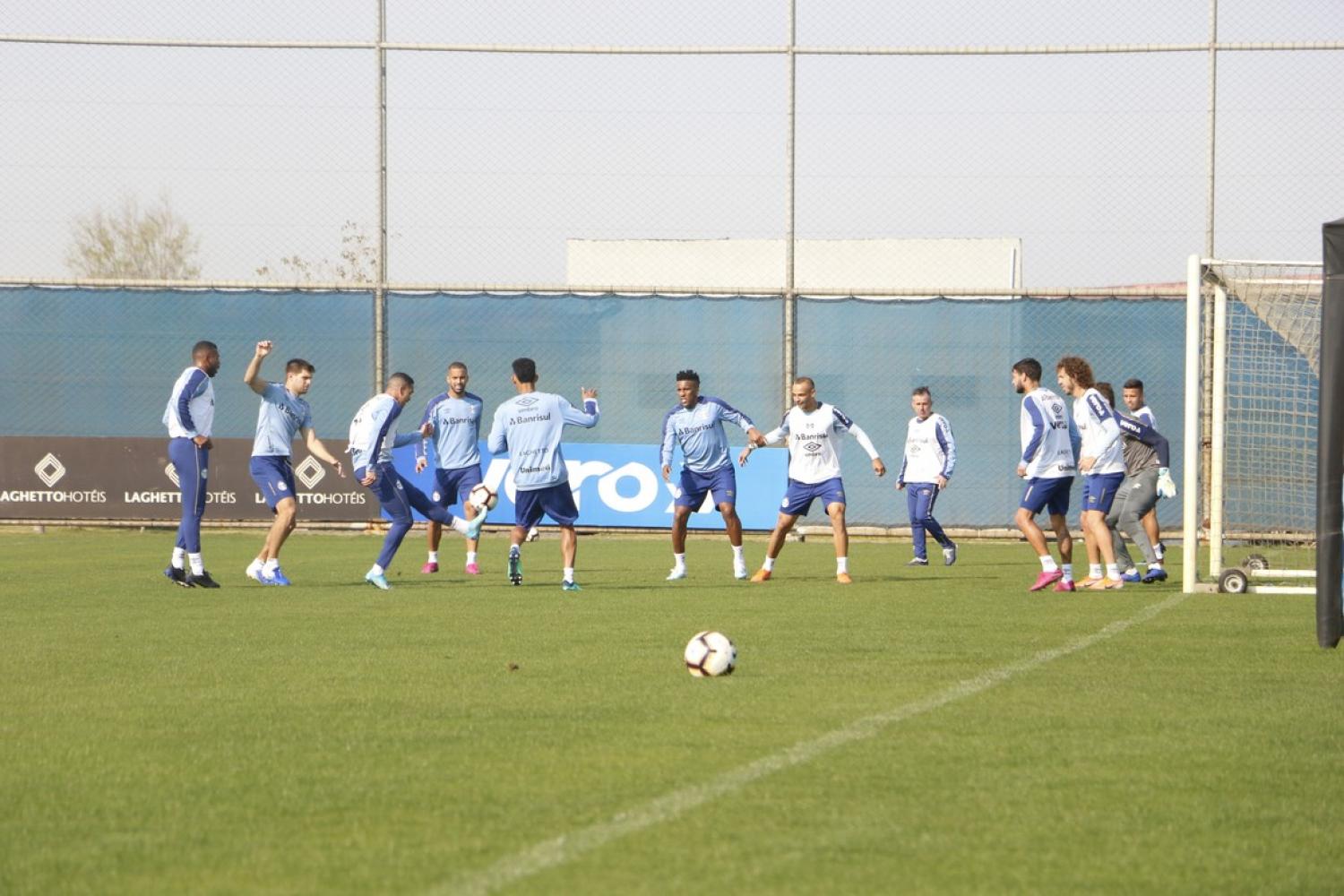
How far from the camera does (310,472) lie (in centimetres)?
2472

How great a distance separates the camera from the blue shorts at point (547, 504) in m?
16.4

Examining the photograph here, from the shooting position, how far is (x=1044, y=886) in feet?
16.0

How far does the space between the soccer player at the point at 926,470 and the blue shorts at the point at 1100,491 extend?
13.7 feet

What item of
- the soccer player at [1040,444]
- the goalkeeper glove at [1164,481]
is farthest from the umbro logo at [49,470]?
the goalkeeper glove at [1164,481]

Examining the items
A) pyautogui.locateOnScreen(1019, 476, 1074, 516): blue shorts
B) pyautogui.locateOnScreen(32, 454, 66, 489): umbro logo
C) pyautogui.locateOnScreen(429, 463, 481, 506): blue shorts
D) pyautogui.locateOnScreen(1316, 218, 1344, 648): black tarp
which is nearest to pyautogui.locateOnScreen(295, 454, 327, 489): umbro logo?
pyautogui.locateOnScreen(32, 454, 66, 489): umbro logo

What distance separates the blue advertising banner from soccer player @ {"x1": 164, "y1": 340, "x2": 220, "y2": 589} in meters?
8.31

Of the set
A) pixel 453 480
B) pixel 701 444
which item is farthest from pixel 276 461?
pixel 701 444

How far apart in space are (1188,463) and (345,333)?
43.5ft

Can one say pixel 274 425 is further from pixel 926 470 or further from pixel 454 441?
pixel 926 470

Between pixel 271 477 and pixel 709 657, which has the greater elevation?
pixel 271 477

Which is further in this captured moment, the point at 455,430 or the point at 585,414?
the point at 455,430

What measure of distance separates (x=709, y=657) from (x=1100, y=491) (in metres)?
7.89

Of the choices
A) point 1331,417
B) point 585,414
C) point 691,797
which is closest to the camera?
point 691,797

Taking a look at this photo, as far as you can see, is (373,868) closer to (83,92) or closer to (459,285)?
(459,285)
